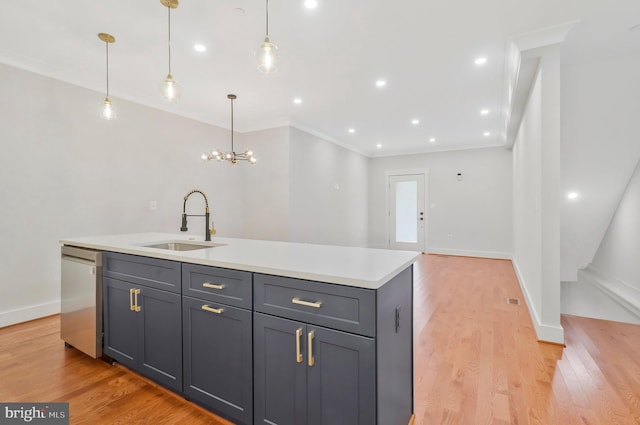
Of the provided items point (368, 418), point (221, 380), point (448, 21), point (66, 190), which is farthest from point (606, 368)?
point (66, 190)

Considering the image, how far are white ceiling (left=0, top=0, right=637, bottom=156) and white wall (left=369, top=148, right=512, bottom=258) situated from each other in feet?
7.54

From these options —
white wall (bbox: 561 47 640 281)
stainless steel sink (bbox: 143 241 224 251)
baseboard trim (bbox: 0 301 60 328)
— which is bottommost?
baseboard trim (bbox: 0 301 60 328)

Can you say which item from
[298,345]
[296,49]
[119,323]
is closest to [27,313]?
[119,323]

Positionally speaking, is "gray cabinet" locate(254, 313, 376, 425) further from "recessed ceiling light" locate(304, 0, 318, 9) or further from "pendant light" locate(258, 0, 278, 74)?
"recessed ceiling light" locate(304, 0, 318, 9)

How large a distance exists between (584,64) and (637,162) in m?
1.33

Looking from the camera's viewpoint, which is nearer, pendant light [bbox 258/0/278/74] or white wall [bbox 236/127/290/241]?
pendant light [bbox 258/0/278/74]

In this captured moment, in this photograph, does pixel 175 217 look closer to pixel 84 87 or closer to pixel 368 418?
pixel 84 87

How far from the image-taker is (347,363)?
3.96 ft

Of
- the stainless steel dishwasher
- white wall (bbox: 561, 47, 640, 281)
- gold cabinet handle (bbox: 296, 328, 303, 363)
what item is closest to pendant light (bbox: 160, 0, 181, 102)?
the stainless steel dishwasher

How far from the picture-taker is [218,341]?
5.15 ft

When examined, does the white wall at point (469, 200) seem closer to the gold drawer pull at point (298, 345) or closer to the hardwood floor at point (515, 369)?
the hardwood floor at point (515, 369)

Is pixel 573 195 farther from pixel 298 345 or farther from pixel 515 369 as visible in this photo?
pixel 298 345

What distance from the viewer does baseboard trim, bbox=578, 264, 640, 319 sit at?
3660 mm

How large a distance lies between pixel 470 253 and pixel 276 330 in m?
6.82
